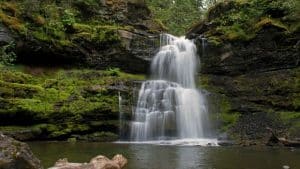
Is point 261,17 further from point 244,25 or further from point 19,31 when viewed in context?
point 19,31

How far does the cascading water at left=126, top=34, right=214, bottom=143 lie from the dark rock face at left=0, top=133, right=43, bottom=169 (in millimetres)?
16711

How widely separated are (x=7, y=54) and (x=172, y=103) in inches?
450

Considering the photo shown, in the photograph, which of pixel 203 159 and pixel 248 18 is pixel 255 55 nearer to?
pixel 248 18

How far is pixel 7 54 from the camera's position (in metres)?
29.0

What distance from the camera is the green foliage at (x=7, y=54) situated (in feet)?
92.1

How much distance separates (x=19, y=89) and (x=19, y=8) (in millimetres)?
8712

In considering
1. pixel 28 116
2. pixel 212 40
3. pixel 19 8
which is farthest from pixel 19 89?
pixel 212 40

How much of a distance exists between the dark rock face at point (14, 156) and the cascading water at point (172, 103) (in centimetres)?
1671

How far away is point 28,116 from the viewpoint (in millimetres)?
24156

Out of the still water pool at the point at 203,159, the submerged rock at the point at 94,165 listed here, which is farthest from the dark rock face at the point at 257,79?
the submerged rock at the point at 94,165

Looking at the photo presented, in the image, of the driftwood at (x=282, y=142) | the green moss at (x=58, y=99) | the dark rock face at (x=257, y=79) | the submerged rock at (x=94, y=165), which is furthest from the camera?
the dark rock face at (x=257, y=79)

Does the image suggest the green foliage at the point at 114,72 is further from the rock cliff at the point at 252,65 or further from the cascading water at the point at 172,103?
the rock cliff at the point at 252,65

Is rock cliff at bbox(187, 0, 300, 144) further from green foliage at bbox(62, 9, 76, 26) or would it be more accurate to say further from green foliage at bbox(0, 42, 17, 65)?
green foliage at bbox(0, 42, 17, 65)

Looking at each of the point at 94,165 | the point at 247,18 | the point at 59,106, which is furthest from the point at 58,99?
the point at 94,165
